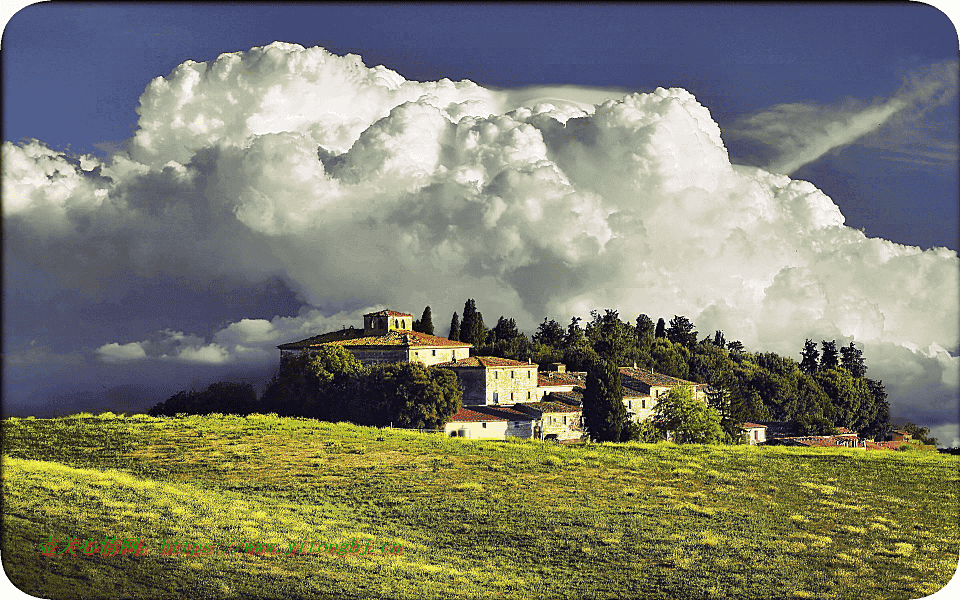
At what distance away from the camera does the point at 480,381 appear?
32469mm

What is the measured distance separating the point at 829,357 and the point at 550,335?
20215 mm

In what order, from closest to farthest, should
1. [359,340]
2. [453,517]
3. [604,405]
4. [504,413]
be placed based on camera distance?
[453,517] → [359,340] → [504,413] → [604,405]

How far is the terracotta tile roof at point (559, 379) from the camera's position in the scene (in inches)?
1499

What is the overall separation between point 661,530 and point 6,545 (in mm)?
11338

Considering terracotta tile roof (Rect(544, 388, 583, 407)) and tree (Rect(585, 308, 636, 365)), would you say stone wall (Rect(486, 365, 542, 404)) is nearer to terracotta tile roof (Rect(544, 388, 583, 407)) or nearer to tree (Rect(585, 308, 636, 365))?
terracotta tile roof (Rect(544, 388, 583, 407))

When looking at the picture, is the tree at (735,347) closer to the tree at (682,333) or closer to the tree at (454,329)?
the tree at (682,333)

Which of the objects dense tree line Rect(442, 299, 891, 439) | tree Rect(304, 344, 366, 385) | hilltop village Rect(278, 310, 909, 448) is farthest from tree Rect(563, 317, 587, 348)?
tree Rect(304, 344, 366, 385)

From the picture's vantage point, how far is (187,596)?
469 inches

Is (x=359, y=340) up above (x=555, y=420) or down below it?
above

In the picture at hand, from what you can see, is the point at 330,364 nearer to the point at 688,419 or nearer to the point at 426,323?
the point at 426,323

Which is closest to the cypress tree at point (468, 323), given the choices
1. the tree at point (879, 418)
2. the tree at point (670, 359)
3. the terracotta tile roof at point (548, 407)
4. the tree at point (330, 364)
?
the terracotta tile roof at point (548, 407)

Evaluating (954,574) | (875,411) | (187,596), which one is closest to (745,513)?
(954,574)

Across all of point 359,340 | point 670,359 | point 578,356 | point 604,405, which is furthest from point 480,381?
point 670,359

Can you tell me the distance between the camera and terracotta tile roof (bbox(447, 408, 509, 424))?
2853 centimetres
